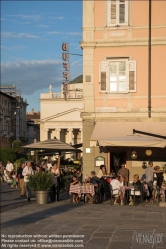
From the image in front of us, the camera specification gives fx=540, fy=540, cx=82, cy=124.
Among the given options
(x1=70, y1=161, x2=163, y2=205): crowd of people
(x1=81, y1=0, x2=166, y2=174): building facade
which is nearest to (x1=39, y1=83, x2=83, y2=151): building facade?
(x1=81, y1=0, x2=166, y2=174): building facade

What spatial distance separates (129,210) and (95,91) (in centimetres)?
837

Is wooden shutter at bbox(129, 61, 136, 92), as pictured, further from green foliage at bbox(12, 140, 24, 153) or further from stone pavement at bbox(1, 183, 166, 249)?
green foliage at bbox(12, 140, 24, 153)

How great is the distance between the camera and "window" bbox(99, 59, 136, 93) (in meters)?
23.2

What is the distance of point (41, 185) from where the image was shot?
59.5 feet

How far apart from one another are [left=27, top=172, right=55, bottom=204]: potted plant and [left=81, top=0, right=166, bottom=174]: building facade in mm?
5066

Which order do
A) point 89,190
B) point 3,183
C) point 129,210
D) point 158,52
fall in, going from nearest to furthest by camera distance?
point 129,210 → point 89,190 → point 158,52 → point 3,183

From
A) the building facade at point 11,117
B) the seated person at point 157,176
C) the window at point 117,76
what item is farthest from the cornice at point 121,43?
the building facade at point 11,117

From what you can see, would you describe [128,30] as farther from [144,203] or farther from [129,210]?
[129,210]

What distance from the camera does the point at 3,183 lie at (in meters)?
34.9

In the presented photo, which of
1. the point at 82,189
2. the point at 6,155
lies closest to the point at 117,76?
the point at 82,189

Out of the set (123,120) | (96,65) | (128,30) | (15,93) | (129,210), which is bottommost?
(129,210)

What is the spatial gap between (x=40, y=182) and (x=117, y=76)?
7.24m

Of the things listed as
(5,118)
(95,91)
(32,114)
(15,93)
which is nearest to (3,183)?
(95,91)

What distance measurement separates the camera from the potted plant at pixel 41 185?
1809cm
